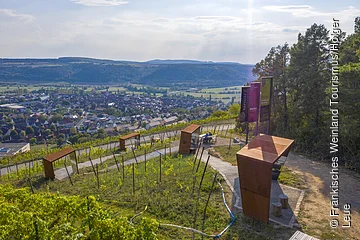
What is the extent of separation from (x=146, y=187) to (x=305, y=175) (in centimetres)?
624

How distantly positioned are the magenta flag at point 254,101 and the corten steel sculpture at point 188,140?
3.19m

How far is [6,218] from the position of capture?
5.50 metres

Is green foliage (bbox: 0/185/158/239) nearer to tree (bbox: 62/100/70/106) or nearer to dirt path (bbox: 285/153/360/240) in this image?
dirt path (bbox: 285/153/360/240)

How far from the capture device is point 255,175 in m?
7.13

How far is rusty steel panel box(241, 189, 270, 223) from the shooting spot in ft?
23.3

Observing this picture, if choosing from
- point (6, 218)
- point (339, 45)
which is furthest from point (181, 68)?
point (6, 218)

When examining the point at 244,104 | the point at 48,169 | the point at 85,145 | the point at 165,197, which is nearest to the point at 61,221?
the point at 165,197

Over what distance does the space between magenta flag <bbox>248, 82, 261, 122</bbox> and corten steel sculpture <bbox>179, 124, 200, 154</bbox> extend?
10.5 ft

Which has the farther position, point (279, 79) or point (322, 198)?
point (279, 79)

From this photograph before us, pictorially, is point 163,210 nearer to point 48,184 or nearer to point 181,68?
point 48,184

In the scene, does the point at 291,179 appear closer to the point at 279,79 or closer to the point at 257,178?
the point at 257,178

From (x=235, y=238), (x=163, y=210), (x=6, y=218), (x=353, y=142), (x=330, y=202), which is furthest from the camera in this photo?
(x=353, y=142)

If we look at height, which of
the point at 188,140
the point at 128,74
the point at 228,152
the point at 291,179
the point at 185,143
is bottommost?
the point at 228,152

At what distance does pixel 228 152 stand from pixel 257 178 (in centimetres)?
741
